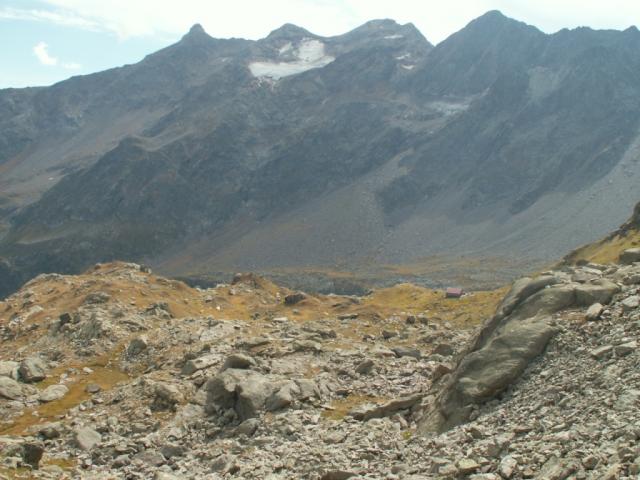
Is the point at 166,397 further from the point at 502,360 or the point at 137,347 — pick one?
the point at 502,360

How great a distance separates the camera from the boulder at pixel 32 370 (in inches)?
1987

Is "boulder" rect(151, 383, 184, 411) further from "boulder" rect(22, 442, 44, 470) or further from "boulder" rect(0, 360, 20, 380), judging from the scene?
"boulder" rect(0, 360, 20, 380)

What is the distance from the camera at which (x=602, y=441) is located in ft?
64.4

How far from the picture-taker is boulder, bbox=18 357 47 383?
5047 centimetres

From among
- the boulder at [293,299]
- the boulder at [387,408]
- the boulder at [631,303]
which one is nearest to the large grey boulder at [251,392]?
the boulder at [387,408]

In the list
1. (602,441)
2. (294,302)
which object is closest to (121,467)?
(602,441)

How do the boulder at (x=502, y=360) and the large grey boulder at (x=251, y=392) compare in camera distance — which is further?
the large grey boulder at (x=251, y=392)

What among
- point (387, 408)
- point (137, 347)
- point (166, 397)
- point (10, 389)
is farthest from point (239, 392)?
point (10, 389)

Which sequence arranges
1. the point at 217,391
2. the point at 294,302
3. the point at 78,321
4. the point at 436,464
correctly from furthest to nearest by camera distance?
the point at 294,302
the point at 78,321
the point at 217,391
the point at 436,464

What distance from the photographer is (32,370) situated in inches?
2008

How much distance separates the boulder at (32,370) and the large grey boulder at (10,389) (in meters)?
2.26

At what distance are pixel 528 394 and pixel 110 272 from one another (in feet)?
237

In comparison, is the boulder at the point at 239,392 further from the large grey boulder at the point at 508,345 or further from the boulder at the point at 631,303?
the boulder at the point at 631,303

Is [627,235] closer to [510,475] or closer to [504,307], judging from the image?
[504,307]
